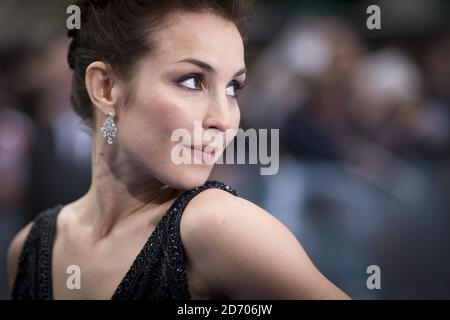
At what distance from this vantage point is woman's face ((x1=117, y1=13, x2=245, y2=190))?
1204mm

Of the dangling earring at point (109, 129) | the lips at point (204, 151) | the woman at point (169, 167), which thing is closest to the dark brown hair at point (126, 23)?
the woman at point (169, 167)

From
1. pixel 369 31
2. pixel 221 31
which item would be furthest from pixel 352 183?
pixel 221 31

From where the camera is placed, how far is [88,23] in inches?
53.1

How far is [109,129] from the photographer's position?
1322 mm

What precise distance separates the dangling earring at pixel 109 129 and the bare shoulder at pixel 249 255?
30 centimetres

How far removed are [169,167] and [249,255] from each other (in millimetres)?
260

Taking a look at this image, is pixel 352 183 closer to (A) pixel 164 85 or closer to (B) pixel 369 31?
(B) pixel 369 31

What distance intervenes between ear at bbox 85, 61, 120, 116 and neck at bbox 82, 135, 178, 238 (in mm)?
110

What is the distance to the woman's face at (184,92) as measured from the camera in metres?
1.20

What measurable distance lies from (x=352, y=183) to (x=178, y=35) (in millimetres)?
1495

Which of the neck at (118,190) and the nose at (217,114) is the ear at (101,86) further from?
the nose at (217,114)

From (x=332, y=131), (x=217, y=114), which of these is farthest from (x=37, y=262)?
(x=332, y=131)

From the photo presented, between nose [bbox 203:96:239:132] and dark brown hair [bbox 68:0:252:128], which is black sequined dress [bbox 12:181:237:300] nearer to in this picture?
nose [bbox 203:96:239:132]
